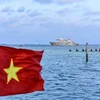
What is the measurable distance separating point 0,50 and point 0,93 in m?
1.17

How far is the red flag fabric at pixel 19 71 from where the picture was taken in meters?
9.83

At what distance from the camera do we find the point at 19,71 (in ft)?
Result: 33.3

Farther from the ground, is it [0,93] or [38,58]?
[38,58]

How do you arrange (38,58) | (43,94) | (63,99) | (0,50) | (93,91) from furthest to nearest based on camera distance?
(93,91) < (43,94) < (63,99) < (38,58) < (0,50)

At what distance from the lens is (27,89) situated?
10172 mm

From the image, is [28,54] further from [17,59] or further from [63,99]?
[63,99]

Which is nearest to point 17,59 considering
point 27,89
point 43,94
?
point 27,89

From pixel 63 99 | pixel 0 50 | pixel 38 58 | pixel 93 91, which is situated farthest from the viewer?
pixel 93 91

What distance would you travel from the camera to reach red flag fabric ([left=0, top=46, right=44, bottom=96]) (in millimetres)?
9828

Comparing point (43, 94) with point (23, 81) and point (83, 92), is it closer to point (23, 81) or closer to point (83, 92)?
point (83, 92)

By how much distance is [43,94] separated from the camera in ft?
96.6

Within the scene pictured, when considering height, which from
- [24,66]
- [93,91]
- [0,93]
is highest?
[24,66]

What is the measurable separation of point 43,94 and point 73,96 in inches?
102

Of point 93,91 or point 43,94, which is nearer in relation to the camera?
point 43,94
